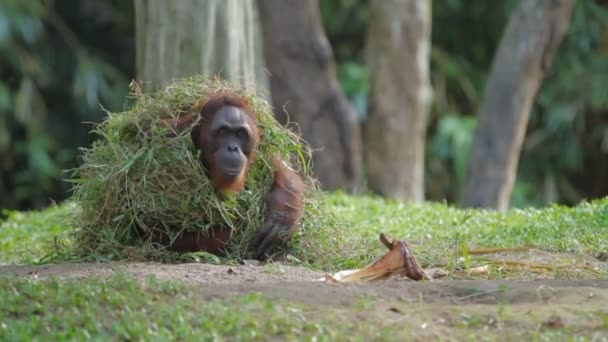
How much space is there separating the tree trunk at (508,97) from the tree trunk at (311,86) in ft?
3.89

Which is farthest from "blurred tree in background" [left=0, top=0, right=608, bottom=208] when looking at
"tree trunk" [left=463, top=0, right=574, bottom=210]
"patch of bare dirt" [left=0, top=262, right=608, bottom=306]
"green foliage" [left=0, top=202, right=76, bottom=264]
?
"patch of bare dirt" [left=0, top=262, right=608, bottom=306]

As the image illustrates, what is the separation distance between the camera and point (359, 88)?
1530cm

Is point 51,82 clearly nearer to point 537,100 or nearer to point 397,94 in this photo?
point 397,94

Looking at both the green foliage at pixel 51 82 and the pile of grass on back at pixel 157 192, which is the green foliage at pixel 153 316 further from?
the green foliage at pixel 51 82

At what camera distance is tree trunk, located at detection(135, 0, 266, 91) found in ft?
27.1

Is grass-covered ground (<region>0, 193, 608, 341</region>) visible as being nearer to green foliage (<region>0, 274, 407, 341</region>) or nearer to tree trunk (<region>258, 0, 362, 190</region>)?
green foliage (<region>0, 274, 407, 341</region>)

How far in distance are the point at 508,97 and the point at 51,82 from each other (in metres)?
6.37

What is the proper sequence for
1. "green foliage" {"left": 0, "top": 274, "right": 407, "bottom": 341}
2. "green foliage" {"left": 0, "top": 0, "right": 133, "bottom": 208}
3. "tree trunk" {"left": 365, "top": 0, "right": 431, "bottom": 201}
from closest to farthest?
"green foliage" {"left": 0, "top": 274, "right": 407, "bottom": 341} < "tree trunk" {"left": 365, "top": 0, "right": 431, "bottom": 201} < "green foliage" {"left": 0, "top": 0, "right": 133, "bottom": 208}

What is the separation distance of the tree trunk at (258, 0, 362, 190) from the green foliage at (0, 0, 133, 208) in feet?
10.7

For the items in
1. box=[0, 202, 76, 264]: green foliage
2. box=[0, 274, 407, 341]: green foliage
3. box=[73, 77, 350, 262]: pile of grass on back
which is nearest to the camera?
box=[0, 274, 407, 341]: green foliage

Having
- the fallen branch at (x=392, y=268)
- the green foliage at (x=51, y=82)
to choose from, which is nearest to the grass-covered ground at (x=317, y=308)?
the fallen branch at (x=392, y=268)

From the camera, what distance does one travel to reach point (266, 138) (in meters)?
5.92

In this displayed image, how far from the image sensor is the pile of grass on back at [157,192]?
5566 mm

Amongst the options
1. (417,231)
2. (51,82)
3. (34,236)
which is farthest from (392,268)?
(51,82)
